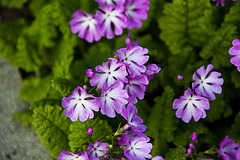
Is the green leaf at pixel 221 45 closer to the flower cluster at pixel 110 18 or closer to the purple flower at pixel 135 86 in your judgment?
the flower cluster at pixel 110 18

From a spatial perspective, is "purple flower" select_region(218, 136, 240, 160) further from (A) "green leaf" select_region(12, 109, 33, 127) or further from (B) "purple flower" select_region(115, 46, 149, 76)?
(A) "green leaf" select_region(12, 109, 33, 127)

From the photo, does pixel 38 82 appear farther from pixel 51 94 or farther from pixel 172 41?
pixel 172 41

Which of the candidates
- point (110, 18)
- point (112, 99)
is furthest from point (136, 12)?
point (112, 99)

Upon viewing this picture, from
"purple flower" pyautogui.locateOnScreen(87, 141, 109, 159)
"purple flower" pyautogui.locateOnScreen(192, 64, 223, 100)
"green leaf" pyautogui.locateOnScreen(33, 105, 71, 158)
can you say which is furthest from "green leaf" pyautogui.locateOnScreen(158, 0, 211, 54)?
"purple flower" pyautogui.locateOnScreen(87, 141, 109, 159)

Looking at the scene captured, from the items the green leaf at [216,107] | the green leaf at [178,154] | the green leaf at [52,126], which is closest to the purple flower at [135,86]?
the green leaf at [178,154]

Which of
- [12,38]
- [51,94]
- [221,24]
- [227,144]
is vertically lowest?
[227,144]

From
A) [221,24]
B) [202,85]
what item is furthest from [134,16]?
[202,85]

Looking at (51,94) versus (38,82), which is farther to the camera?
(38,82)
